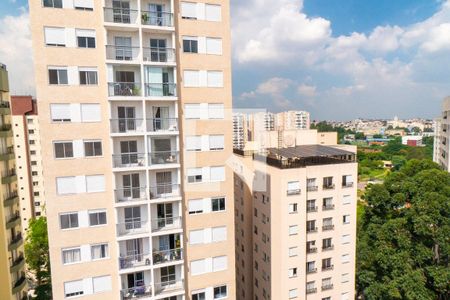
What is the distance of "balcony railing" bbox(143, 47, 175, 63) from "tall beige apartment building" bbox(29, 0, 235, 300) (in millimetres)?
54

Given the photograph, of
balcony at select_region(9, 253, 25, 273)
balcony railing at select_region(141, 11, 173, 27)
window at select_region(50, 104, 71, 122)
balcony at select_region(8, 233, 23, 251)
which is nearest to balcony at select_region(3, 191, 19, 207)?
balcony at select_region(8, 233, 23, 251)

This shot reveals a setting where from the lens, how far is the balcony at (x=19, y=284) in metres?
21.1

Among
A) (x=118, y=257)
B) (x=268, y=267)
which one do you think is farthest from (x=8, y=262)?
(x=268, y=267)

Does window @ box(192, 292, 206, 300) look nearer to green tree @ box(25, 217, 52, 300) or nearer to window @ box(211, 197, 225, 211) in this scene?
window @ box(211, 197, 225, 211)

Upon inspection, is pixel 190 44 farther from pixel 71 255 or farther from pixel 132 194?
pixel 71 255

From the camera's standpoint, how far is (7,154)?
72.6 ft

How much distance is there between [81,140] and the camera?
47.3 feet

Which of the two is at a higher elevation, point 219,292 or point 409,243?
point 409,243

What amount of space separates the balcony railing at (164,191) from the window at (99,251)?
370 cm

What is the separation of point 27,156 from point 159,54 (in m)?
39.6

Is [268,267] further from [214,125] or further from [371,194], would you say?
[214,125]

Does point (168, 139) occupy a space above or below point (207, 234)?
above

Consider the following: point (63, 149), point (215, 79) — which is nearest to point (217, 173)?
point (215, 79)

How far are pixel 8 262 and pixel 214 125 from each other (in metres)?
18.6
